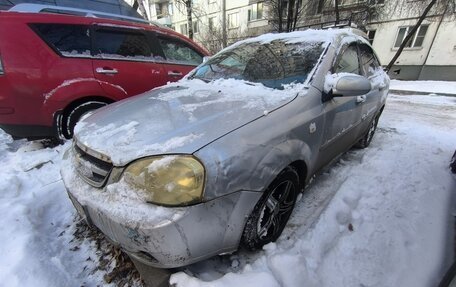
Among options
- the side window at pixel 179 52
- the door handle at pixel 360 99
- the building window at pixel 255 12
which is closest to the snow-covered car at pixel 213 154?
the door handle at pixel 360 99

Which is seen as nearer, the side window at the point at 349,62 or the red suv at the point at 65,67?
the side window at the point at 349,62

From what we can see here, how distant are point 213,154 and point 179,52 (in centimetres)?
379

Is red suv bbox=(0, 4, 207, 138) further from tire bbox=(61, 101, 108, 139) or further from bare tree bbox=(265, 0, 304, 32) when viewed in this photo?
bare tree bbox=(265, 0, 304, 32)

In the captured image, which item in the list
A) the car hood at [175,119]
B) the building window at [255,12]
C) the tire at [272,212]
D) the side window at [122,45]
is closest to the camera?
the car hood at [175,119]

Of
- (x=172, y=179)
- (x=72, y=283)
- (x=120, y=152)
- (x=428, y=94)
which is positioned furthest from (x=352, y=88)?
(x=428, y=94)

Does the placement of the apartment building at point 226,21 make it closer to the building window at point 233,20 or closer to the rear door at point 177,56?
the building window at point 233,20

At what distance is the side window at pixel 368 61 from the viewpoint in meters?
3.22

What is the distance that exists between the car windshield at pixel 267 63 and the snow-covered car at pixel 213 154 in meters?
0.02

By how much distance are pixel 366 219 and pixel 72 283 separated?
7.81 ft

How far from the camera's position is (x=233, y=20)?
2317 cm

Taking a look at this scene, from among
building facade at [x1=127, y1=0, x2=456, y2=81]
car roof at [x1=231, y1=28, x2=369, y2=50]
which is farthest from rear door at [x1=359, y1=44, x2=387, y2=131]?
building facade at [x1=127, y1=0, x2=456, y2=81]

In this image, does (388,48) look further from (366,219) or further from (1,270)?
(1,270)

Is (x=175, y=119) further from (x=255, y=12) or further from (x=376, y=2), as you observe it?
(x=255, y=12)

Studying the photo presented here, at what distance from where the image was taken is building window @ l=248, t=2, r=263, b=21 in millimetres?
21141
